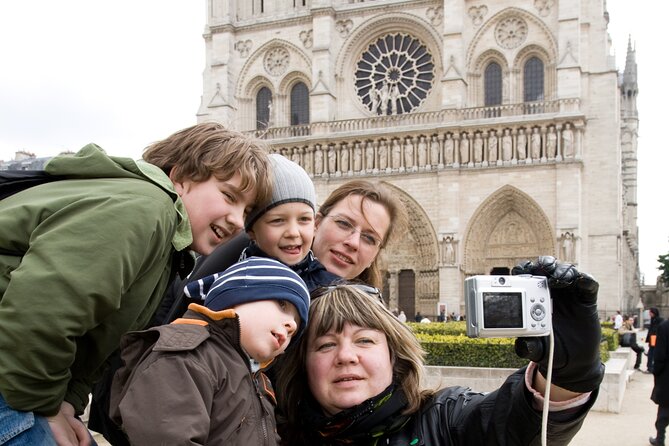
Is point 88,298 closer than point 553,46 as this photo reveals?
Yes

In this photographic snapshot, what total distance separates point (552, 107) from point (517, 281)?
22.9 meters

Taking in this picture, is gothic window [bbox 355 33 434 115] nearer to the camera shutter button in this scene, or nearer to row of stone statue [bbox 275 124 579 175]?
row of stone statue [bbox 275 124 579 175]

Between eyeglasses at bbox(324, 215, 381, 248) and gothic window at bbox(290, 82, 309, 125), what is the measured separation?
24.9 meters

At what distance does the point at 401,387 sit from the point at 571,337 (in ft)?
1.88

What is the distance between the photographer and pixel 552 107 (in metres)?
23.2

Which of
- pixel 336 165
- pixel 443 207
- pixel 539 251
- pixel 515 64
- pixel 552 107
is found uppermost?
pixel 515 64

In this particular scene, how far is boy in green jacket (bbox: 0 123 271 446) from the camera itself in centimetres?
160

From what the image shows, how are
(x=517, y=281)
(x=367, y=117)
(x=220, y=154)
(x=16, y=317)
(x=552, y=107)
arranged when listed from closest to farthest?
(x=16, y=317) → (x=517, y=281) → (x=220, y=154) → (x=552, y=107) → (x=367, y=117)

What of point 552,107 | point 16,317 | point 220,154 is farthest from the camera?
point 552,107

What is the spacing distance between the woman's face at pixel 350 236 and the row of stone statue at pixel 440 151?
69.8 feet

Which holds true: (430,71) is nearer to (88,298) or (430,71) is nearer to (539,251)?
(539,251)

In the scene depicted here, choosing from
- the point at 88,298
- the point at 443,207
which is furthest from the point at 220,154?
the point at 443,207

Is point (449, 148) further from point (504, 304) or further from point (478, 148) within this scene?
point (504, 304)

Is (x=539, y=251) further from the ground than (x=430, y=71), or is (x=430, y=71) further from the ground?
(x=430, y=71)
